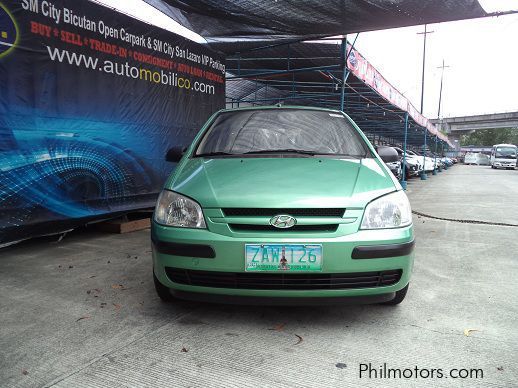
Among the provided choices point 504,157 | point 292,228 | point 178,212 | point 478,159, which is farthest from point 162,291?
point 478,159

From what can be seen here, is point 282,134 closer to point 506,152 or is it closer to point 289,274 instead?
point 289,274

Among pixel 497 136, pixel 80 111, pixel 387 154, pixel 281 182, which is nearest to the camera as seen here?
pixel 281 182

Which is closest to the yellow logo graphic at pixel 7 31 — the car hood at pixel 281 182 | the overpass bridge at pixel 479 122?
the car hood at pixel 281 182

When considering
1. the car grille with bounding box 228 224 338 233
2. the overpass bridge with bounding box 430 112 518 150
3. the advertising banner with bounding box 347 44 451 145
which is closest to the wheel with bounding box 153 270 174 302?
the car grille with bounding box 228 224 338 233

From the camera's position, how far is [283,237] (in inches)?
81.3

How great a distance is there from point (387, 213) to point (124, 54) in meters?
4.14

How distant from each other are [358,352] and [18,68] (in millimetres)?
4020

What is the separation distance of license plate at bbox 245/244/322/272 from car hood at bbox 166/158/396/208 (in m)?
0.24

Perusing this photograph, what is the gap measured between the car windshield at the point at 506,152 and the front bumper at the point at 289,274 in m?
40.3

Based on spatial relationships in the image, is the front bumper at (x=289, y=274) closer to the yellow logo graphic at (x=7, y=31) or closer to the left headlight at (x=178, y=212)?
the left headlight at (x=178, y=212)

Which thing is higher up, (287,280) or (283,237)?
(283,237)

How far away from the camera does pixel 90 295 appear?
2.88 meters

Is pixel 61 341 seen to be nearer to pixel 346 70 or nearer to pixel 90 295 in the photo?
pixel 90 295

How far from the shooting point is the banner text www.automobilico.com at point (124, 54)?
4164 millimetres
